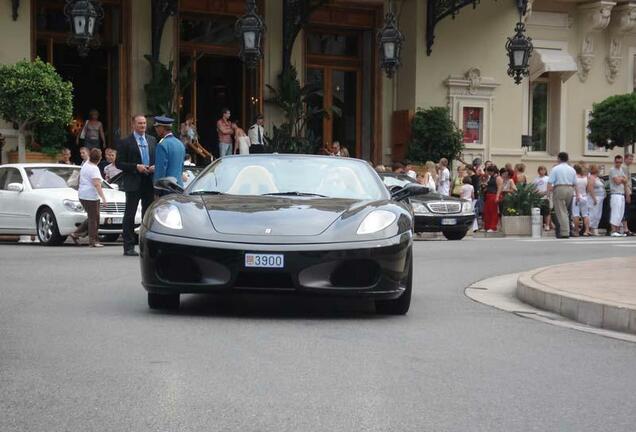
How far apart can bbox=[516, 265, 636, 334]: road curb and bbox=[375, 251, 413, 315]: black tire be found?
4.83 feet

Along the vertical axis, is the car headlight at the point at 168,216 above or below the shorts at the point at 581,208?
above

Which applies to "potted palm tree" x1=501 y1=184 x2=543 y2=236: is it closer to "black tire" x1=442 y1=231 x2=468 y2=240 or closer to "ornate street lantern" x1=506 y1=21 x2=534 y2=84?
"black tire" x1=442 y1=231 x2=468 y2=240

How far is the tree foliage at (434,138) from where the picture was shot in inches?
1246

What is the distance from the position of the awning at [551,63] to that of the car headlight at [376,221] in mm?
27284

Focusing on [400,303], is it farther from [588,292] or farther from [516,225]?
[516,225]

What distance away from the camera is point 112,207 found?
809 inches

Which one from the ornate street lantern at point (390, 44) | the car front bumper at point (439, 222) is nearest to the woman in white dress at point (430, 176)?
the ornate street lantern at point (390, 44)

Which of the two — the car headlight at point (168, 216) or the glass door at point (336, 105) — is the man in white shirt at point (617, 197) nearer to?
the glass door at point (336, 105)

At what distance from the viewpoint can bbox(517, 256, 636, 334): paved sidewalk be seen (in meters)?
9.76

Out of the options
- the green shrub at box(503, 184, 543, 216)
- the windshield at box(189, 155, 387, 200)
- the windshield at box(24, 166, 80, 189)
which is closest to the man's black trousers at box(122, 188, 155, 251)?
the windshield at box(24, 166, 80, 189)

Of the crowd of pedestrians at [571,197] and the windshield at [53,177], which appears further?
the crowd of pedestrians at [571,197]

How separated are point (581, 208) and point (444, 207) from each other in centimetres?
506

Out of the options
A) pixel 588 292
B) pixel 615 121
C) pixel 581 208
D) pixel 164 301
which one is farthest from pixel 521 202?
pixel 164 301

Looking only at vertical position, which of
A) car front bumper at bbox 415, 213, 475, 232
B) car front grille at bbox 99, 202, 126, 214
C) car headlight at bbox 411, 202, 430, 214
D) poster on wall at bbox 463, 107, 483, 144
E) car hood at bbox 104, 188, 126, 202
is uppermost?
poster on wall at bbox 463, 107, 483, 144
